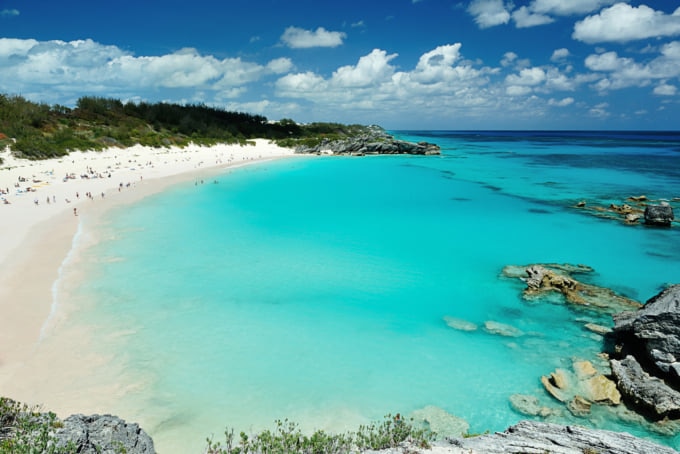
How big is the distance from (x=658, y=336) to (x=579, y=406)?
2.86 m

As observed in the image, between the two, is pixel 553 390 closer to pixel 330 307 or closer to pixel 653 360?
pixel 653 360

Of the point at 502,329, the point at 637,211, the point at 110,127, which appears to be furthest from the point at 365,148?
the point at 502,329

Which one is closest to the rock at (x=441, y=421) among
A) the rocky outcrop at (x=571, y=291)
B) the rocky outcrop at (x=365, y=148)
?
the rocky outcrop at (x=571, y=291)

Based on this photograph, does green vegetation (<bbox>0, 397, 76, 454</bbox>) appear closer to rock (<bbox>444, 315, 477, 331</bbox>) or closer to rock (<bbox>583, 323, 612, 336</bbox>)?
rock (<bbox>444, 315, 477, 331</bbox>)

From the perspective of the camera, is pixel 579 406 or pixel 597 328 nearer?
pixel 579 406

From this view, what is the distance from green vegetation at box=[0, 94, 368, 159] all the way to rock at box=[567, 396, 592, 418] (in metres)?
48.9

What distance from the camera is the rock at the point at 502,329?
12.2m

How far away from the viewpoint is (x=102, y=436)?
5.89 meters

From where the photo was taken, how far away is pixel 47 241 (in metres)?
17.9

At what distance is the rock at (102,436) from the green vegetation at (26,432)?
0.13 meters

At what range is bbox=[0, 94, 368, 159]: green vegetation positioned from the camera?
43469mm

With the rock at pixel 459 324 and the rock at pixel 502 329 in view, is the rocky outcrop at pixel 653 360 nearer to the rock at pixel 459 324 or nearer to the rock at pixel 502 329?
the rock at pixel 502 329

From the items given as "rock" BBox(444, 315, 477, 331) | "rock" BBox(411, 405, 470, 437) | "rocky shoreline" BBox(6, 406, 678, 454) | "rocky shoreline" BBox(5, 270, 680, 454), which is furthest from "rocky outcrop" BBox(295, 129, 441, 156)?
"rocky shoreline" BBox(6, 406, 678, 454)

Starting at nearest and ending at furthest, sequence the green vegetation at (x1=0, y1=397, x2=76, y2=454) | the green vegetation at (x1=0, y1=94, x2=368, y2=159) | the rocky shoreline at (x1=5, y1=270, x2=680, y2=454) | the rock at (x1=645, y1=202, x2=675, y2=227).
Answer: the green vegetation at (x1=0, y1=397, x2=76, y2=454) → the rocky shoreline at (x1=5, y1=270, x2=680, y2=454) → the rock at (x1=645, y1=202, x2=675, y2=227) → the green vegetation at (x1=0, y1=94, x2=368, y2=159)
